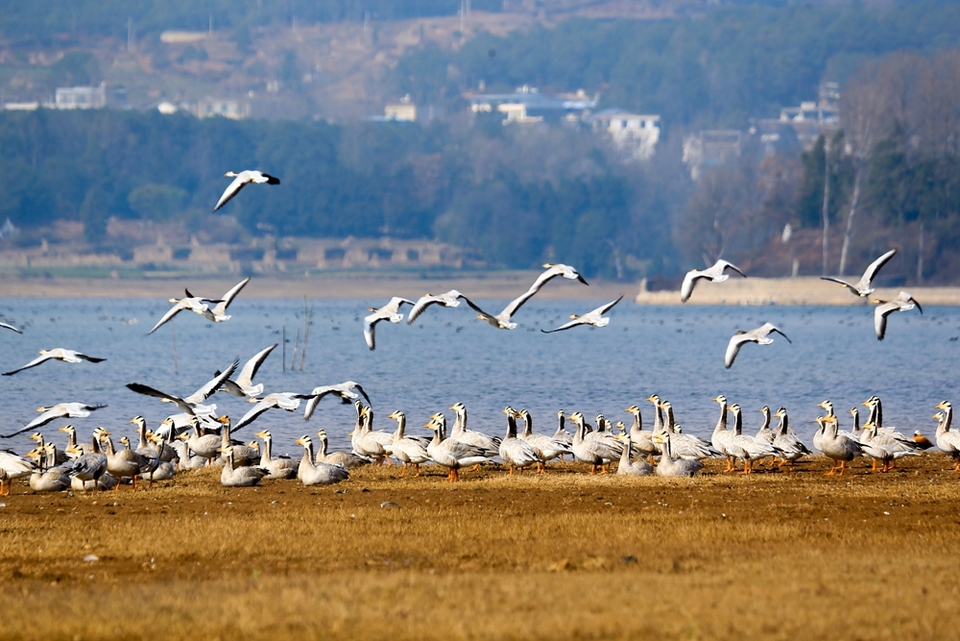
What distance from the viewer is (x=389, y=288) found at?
153 metres

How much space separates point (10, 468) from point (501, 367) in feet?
142

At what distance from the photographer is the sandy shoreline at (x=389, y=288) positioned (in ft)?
465

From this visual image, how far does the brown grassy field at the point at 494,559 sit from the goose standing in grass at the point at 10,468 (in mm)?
413

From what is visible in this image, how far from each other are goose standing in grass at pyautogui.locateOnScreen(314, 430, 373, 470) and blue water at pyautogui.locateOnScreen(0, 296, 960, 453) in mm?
5330

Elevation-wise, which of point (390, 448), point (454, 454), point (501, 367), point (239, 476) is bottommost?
point (501, 367)

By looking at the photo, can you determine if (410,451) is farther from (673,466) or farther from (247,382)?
(673,466)

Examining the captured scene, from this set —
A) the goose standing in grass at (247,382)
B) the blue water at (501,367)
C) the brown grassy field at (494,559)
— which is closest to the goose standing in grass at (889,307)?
the blue water at (501,367)

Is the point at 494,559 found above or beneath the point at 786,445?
above

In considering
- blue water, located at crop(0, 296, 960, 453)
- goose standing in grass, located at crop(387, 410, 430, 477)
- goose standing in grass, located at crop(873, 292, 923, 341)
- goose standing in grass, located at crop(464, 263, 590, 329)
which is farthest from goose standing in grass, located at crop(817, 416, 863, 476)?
blue water, located at crop(0, 296, 960, 453)

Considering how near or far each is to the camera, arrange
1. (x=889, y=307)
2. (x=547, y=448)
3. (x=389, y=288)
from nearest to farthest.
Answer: (x=547, y=448) < (x=889, y=307) < (x=389, y=288)

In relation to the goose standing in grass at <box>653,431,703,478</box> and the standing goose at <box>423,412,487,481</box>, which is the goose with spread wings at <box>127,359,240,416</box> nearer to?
the standing goose at <box>423,412,487,481</box>

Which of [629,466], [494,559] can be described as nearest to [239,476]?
[629,466]

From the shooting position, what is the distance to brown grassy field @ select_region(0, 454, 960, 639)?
1209 cm

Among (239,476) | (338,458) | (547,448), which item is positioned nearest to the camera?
(239,476)
